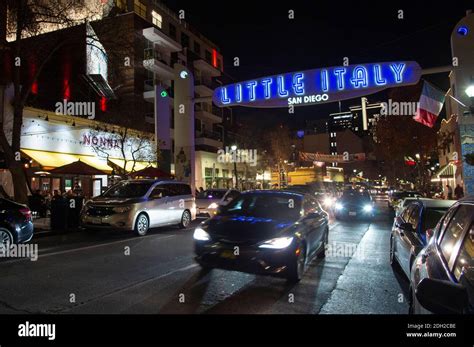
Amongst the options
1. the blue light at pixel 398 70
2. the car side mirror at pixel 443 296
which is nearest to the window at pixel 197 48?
the blue light at pixel 398 70

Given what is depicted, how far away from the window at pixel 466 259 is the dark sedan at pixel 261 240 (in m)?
3.16

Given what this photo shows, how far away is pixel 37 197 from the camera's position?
16.2 metres

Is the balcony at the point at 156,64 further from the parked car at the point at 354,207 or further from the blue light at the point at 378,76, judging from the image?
the blue light at the point at 378,76

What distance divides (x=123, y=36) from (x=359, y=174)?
93.1 m

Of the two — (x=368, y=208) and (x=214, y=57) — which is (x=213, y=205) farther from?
(x=214, y=57)

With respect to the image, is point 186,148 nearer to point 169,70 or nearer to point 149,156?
point 149,156

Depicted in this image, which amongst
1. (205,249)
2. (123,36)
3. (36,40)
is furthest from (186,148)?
(205,249)

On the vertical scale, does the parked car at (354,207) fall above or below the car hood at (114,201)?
below

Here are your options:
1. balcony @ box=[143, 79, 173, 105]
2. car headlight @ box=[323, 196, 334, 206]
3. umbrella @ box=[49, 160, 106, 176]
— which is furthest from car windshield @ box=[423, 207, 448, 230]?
balcony @ box=[143, 79, 173, 105]

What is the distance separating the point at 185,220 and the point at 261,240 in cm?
907

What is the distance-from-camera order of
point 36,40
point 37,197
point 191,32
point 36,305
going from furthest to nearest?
point 191,32 → point 37,197 → point 36,40 → point 36,305

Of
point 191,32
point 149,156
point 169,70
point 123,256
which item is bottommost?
point 123,256

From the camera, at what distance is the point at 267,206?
7.64 meters

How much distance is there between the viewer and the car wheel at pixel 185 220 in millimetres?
14375
